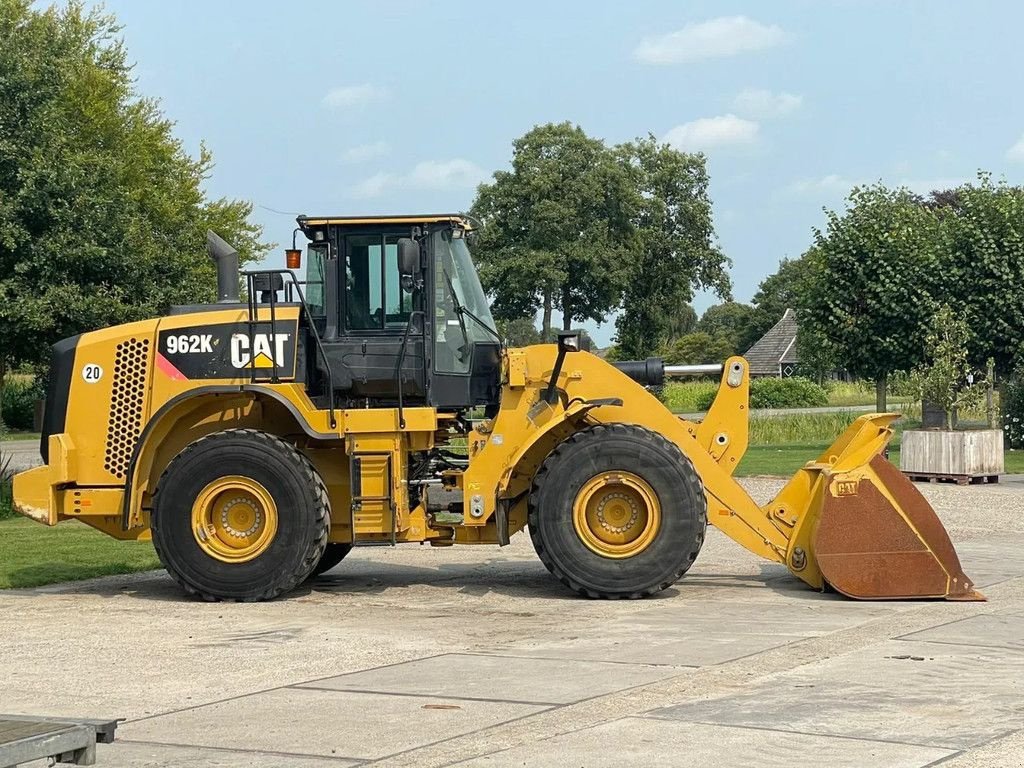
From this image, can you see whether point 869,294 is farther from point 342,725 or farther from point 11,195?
point 342,725

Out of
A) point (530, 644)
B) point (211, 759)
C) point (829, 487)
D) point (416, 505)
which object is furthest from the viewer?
point (416, 505)

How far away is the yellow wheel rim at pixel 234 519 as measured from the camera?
12406 mm

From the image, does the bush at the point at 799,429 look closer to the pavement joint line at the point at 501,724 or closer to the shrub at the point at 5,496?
the shrub at the point at 5,496

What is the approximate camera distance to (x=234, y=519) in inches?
494

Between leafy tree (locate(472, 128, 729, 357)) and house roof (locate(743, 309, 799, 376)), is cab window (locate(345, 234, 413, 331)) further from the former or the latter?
house roof (locate(743, 309, 799, 376))

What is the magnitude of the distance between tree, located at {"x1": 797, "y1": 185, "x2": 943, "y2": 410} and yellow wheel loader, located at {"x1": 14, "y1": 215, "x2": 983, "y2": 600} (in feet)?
72.3

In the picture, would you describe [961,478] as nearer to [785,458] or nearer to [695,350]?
[785,458]

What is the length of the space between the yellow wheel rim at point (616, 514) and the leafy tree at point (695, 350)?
76.6 m

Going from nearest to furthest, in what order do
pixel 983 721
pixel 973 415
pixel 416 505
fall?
pixel 983 721, pixel 416 505, pixel 973 415

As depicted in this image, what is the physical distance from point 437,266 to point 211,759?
660 centimetres

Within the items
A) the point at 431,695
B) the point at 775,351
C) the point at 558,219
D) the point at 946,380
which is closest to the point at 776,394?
the point at 558,219

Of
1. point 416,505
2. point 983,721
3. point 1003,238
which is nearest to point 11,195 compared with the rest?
point 416,505

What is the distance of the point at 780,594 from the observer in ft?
40.8

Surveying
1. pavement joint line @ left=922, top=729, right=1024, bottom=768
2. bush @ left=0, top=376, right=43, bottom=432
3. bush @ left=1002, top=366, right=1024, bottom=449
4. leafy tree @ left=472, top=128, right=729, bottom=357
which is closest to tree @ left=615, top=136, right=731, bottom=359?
leafy tree @ left=472, top=128, right=729, bottom=357
